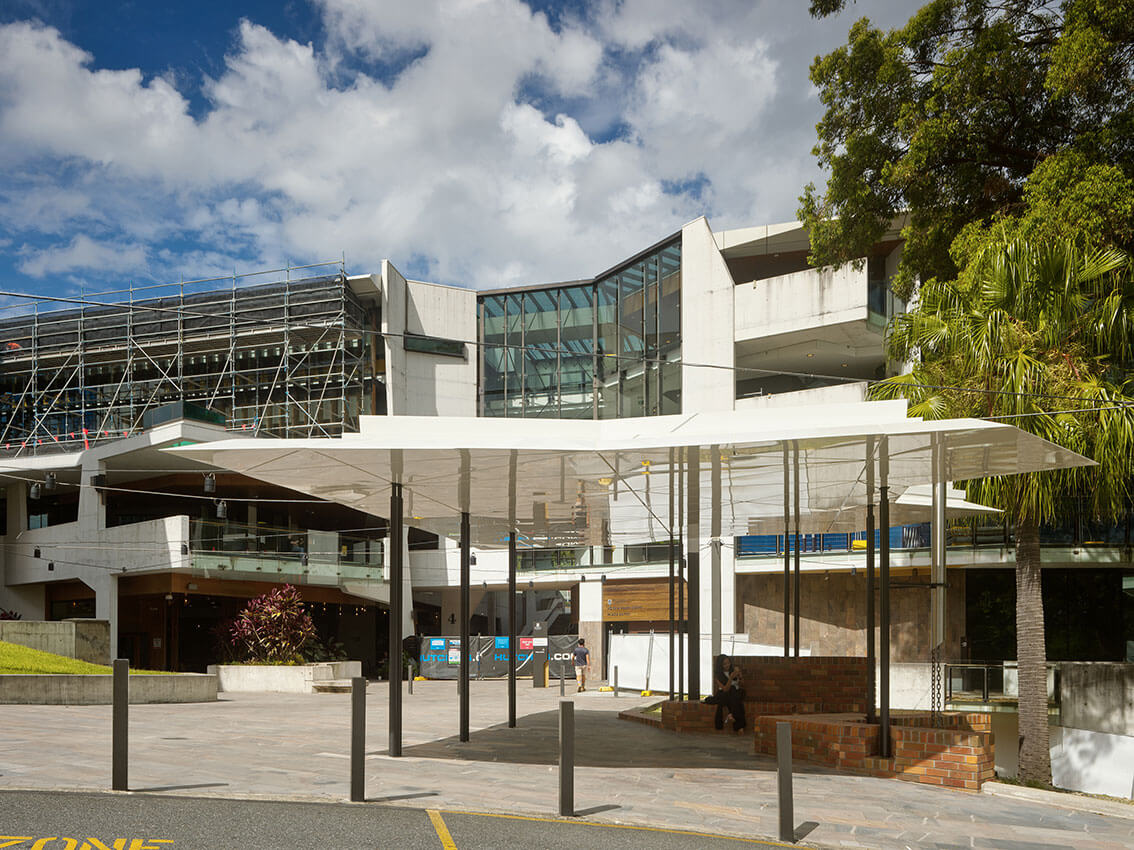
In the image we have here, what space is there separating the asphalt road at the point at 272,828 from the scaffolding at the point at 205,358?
32028 millimetres

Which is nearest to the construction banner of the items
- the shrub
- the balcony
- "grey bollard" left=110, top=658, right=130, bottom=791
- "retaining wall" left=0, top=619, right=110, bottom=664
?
the balcony

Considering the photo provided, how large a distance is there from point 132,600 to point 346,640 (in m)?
10.1

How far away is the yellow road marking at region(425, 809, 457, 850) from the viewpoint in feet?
23.8

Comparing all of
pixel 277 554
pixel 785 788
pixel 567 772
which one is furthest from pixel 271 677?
pixel 785 788

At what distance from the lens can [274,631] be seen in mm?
30188

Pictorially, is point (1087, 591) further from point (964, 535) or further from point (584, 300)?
point (584, 300)

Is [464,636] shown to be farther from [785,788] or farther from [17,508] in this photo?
[17,508]

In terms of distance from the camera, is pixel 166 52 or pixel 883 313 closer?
pixel 166 52

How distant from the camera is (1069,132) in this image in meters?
19.4

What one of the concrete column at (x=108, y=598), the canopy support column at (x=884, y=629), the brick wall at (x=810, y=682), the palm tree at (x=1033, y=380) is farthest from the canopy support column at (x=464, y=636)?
the concrete column at (x=108, y=598)

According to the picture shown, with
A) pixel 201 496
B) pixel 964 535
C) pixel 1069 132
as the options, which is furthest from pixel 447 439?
pixel 201 496

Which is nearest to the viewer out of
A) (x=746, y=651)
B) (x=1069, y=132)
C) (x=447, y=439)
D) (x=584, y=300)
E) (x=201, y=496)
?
(x=447, y=439)

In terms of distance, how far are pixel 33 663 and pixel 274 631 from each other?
372 inches

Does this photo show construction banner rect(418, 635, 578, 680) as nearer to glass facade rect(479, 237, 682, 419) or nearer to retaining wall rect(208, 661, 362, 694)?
retaining wall rect(208, 661, 362, 694)
